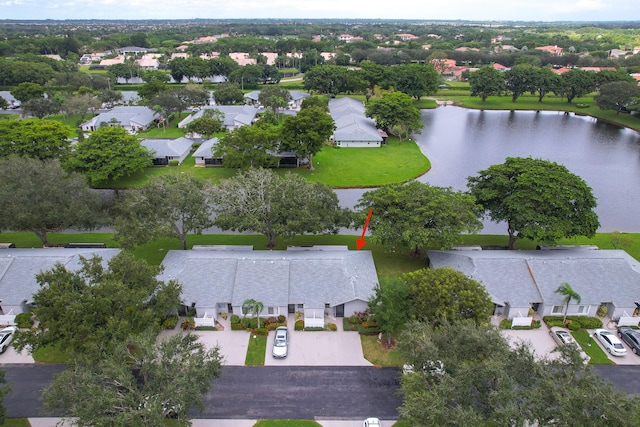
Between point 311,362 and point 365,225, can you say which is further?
point 365,225

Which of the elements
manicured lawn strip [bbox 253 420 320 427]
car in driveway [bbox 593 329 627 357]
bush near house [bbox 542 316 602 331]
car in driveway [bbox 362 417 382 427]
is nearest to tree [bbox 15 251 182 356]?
manicured lawn strip [bbox 253 420 320 427]

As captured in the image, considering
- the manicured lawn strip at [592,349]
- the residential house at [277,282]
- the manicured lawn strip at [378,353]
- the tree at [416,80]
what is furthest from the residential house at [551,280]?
the tree at [416,80]

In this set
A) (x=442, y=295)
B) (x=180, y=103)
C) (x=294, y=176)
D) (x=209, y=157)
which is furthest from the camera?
(x=180, y=103)

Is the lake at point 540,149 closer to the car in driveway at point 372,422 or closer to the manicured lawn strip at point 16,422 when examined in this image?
the car in driveway at point 372,422

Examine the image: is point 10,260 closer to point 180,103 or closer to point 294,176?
point 294,176

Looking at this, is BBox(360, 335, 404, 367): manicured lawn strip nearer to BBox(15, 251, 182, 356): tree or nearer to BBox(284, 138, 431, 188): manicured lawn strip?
BBox(15, 251, 182, 356): tree

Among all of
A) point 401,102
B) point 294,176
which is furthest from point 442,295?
point 401,102
